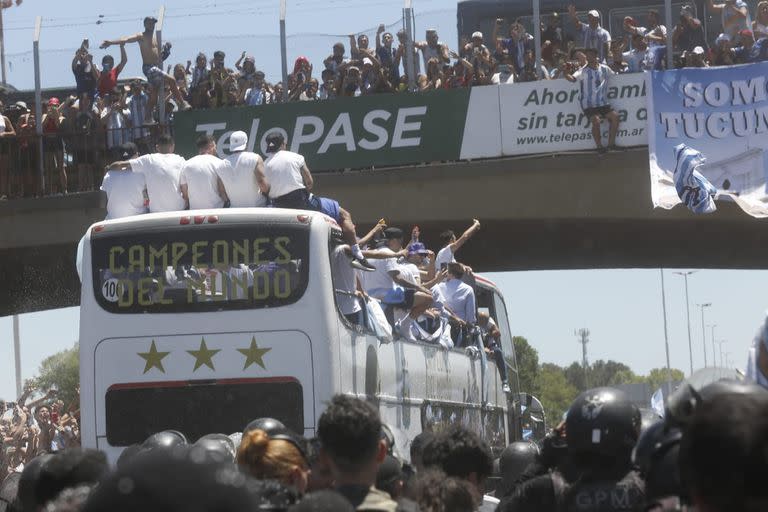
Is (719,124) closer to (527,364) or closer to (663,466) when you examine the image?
(663,466)

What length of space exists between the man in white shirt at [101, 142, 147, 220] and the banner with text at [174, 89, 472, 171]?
28.2 ft

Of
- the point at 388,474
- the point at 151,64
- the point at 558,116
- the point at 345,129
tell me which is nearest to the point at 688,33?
the point at 558,116

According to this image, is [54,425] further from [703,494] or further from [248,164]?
[703,494]

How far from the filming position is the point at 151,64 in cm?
2272

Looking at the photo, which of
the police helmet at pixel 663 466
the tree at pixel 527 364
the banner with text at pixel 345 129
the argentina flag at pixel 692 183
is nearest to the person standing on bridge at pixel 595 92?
the argentina flag at pixel 692 183

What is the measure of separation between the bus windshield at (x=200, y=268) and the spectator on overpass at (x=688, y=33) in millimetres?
11145

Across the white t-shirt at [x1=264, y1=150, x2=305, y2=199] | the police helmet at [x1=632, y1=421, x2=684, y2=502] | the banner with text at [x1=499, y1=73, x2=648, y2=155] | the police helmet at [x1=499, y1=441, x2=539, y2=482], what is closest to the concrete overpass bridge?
the banner with text at [x1=499, y1=73, x2=648, y2=155]

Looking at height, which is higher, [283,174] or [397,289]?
[283,174]

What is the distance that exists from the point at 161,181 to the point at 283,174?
3.96 feet

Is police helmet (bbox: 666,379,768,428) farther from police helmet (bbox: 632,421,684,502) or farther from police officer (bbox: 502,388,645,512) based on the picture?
police officer (bbox: 502,388,645,512)

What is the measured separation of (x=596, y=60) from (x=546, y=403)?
332ft

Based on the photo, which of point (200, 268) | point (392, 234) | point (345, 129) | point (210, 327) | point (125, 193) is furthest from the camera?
point (345, 129)

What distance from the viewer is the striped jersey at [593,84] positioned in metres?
21.2

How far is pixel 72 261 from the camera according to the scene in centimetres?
2547
